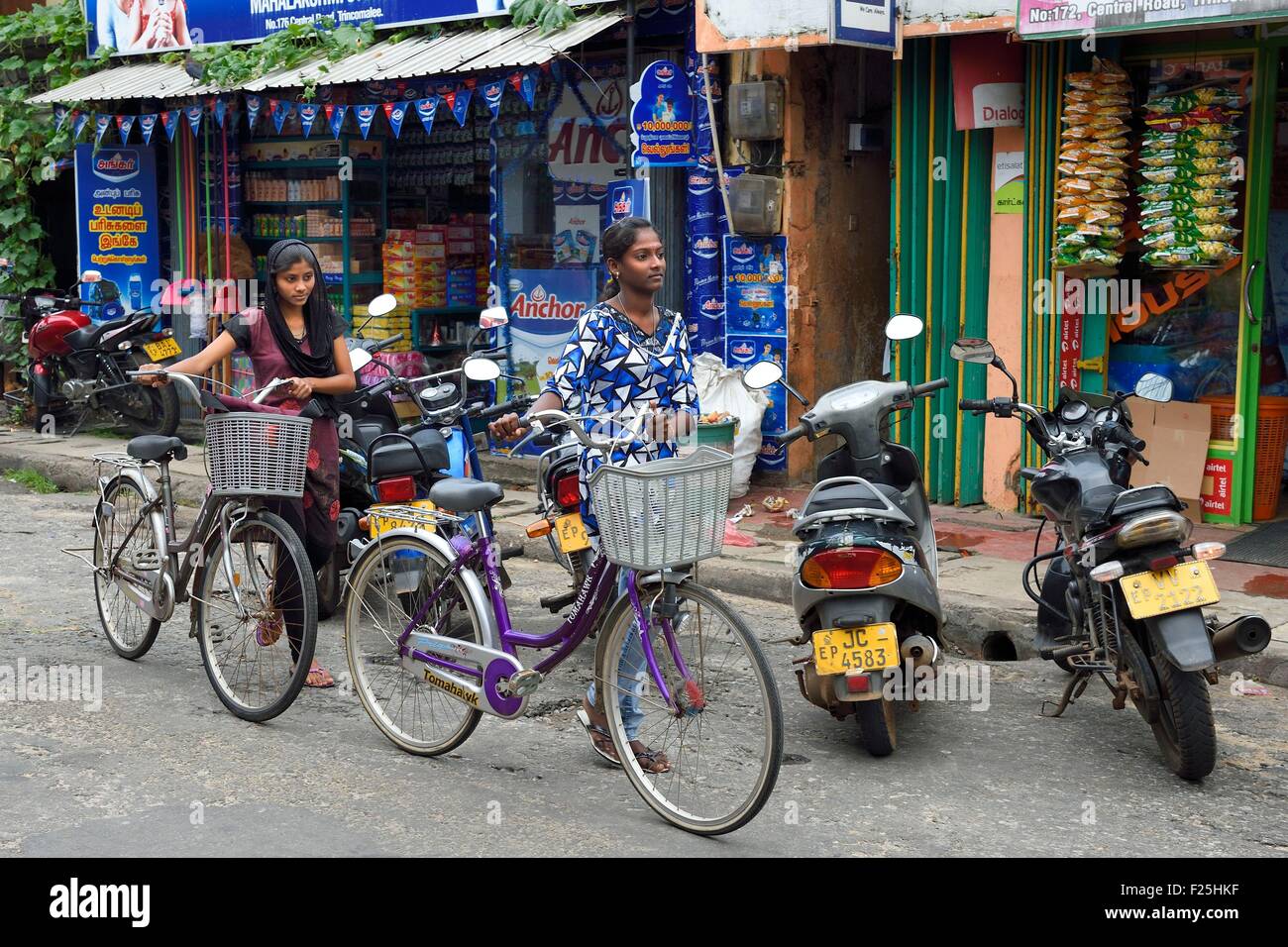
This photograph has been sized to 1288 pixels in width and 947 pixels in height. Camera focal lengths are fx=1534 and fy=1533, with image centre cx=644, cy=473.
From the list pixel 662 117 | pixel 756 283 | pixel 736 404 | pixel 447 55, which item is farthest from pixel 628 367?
pixel 447 55

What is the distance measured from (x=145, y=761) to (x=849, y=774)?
2.38 meters

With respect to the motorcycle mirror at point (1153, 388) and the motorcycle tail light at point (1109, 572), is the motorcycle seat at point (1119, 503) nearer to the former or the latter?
the motorcycle tail light at point (1109, 572)

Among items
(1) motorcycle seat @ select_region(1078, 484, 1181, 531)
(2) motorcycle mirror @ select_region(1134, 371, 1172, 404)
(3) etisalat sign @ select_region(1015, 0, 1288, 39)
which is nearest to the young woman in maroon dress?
(1) motorcycle seat @ select_region(1078, 484, 1181, 531)

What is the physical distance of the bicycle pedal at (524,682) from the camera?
4867mm

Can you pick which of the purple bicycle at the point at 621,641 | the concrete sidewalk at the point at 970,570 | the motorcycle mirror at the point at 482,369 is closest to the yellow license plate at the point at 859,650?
the purple bicycle at the point at 621,641

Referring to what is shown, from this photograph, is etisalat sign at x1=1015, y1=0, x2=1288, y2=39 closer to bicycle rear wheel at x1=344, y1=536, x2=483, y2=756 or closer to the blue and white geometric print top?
the blue and white geometric print top

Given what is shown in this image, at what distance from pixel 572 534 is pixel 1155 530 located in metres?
2.08

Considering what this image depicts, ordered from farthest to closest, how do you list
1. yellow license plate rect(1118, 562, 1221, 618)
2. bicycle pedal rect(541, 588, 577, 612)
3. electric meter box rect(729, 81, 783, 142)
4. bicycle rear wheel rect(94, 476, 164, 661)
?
electric meter box rect(729, 81, 783, 142), bicycle pedal rect(541, 588, 577, 612), bicycle rear wheel rect(94, 476, 164, 661), yellow license plate rect(1118, 562, 1221, 618)

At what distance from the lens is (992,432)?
8992mm

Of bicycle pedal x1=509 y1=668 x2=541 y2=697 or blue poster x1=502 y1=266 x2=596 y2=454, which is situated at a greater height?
blue poster x1=502 y1=266 x2=596 y2=454

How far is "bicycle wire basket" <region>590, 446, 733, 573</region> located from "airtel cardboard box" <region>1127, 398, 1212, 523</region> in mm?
4648

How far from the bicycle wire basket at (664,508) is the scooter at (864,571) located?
0.79 meters

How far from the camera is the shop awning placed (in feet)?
30.6

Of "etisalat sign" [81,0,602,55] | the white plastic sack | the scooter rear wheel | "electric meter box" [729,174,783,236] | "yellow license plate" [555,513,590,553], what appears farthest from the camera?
"etisalat sign" [81,0,602,55]
